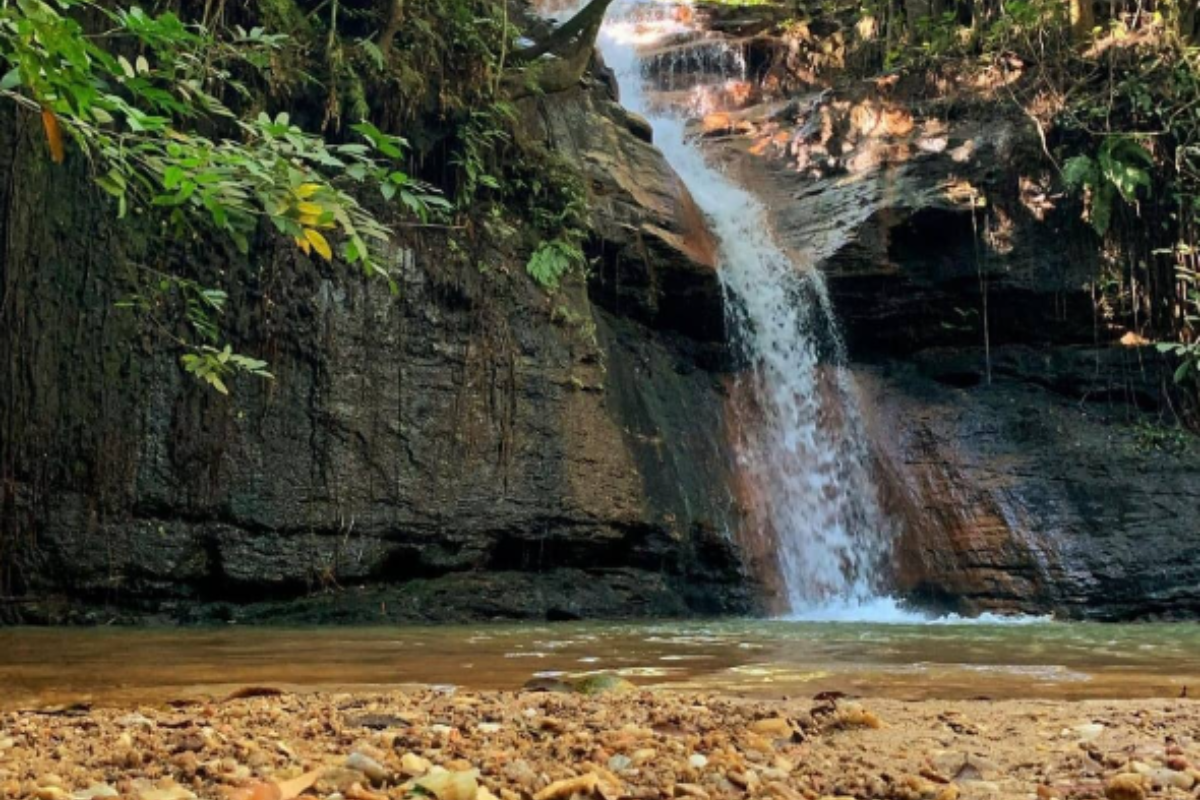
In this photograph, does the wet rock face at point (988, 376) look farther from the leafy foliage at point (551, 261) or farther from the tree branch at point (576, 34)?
the leafy foliage at point (551, 261)

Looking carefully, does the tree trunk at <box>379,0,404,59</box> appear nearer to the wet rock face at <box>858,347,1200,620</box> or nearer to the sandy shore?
the wet rock face at <box>858,347,1200,620</box>

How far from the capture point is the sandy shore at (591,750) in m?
1.99

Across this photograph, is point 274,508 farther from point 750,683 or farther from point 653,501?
point 750,683

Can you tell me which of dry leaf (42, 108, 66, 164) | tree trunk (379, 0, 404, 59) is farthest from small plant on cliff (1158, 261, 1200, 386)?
dry leaf (42, 108, 66, 164)

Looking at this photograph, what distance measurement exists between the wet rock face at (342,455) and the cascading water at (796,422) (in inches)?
→ 29.4

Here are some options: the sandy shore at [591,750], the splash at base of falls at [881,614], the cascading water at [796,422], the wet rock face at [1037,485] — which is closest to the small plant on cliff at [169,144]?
the sandy shore at [591,750]

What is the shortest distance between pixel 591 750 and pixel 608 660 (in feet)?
8.33

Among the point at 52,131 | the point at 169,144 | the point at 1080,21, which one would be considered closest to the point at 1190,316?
the point at 1080,21

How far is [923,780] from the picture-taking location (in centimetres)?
212

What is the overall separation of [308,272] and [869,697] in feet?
20.7

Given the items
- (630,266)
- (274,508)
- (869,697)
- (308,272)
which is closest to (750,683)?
(869,697)

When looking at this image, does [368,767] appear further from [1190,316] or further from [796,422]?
[1190,316]

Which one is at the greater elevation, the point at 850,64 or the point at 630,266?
the point at 850,64

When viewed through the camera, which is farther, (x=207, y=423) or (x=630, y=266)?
(x=630, y=266)
